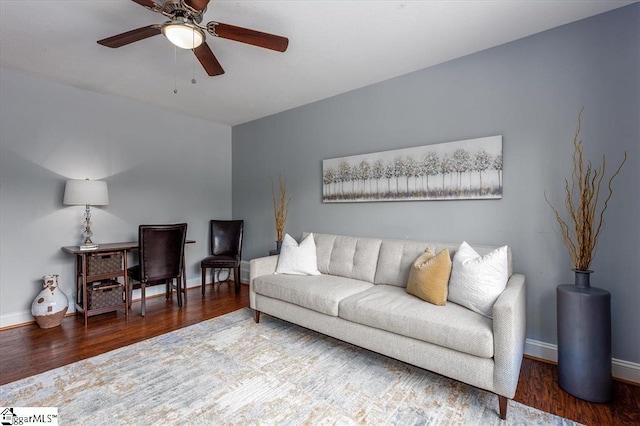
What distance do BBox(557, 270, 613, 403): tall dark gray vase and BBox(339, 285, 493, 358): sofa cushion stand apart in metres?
0.52

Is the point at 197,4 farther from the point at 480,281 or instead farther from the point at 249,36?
the point at 480,281

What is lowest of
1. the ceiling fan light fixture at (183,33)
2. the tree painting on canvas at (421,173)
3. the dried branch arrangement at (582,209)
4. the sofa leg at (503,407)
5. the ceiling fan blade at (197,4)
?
the sofa leg at (503,407)

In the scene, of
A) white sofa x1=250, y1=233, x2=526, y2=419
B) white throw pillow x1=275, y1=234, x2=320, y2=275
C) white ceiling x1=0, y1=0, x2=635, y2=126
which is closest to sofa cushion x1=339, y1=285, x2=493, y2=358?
white sofa x1=250, y1=233, x2=526, y2=419

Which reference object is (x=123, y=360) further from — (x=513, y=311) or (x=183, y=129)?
(x=183, y=129)

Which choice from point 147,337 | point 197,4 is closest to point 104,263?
point 147,337

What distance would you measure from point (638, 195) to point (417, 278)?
154 centimetres

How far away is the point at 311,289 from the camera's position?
8.41 feet

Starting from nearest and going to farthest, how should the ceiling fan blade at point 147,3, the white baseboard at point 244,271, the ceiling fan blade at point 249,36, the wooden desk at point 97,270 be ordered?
1. the ceiling fan blade at point 147,3
2. the ceiling fan blade at point 249,36
3. the wooden desk at point 97,270
4. the white baseboard at point 244,271

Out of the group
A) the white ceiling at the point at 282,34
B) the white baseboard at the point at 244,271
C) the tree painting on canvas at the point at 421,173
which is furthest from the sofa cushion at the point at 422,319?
the white baseboard at the point at 244,271

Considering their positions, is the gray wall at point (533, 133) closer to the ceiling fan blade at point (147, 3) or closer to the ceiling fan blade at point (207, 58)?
the ceiling fan blade at point (207, 58)

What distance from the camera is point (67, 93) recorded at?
3354 millimetres

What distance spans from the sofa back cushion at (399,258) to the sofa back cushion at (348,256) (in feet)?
0.30

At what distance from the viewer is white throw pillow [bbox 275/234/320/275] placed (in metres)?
3.05

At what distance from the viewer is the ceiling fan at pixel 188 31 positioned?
169cm
